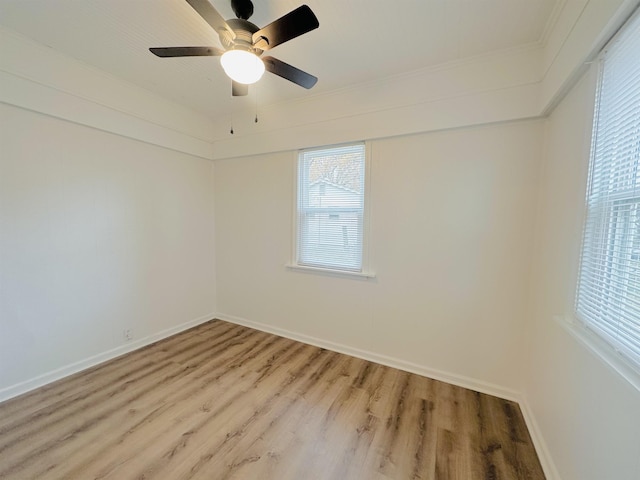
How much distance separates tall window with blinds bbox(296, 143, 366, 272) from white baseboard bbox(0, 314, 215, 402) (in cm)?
178

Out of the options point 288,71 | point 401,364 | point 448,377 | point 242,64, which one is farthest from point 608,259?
point 242,64

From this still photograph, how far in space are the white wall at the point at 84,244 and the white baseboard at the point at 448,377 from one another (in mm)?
1190

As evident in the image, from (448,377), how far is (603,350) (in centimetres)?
142

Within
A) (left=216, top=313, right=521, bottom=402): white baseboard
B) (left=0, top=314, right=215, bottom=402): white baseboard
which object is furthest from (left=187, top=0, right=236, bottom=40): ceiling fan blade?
(left=0, top=314, right=215, bottom=402): white baseboard

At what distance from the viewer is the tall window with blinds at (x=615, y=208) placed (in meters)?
1.04

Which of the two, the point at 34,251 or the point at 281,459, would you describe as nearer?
the point at 281,459

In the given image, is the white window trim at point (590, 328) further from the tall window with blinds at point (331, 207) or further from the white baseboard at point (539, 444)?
the tall window with blinds at point (331, 207)

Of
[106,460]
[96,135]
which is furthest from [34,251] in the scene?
[106,460]

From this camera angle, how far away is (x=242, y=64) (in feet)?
5.06

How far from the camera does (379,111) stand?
8.26ft

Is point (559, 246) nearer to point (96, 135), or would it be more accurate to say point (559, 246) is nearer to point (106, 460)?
point (106, 460)

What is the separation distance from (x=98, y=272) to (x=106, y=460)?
164cm

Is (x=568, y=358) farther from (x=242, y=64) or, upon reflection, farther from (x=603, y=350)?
(x=242, y=64)

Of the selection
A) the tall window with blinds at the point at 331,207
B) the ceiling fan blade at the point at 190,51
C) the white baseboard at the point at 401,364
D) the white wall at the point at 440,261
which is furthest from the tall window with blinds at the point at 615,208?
the ceiling fan blade at the point at 190,51
